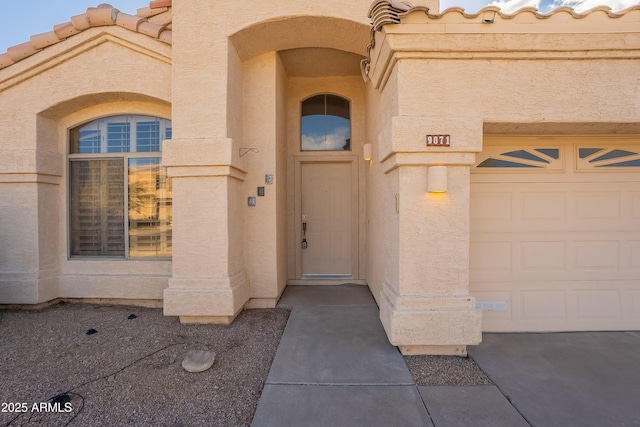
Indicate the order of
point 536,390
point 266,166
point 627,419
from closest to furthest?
1. point 627,419
2. point 536,390
3. point 266,166

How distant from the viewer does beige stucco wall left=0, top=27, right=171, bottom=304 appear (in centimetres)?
469

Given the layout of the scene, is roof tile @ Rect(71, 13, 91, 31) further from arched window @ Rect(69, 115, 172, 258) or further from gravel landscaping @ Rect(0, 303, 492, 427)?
gravel landscaping @ Rect(0, 303, 492, 427)

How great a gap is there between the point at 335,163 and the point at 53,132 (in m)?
4.99

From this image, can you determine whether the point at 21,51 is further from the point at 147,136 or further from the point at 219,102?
the point at 219,102

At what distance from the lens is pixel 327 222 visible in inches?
240

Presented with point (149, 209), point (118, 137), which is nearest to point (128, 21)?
point (118, 137)

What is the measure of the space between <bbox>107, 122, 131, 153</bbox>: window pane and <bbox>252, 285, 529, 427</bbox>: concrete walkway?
13.8 feet

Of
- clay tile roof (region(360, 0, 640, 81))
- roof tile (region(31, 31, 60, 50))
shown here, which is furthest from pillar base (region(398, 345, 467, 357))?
roof tile (region(31, 31, 60, 50))

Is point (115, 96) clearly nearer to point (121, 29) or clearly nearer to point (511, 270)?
point (121, 29)

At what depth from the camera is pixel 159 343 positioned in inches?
143

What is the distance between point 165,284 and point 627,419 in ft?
18.3

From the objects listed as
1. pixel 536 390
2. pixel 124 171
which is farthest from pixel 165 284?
pixel 536 390

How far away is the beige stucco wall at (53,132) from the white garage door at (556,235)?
15.9ft

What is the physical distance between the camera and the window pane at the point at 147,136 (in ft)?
16.9
